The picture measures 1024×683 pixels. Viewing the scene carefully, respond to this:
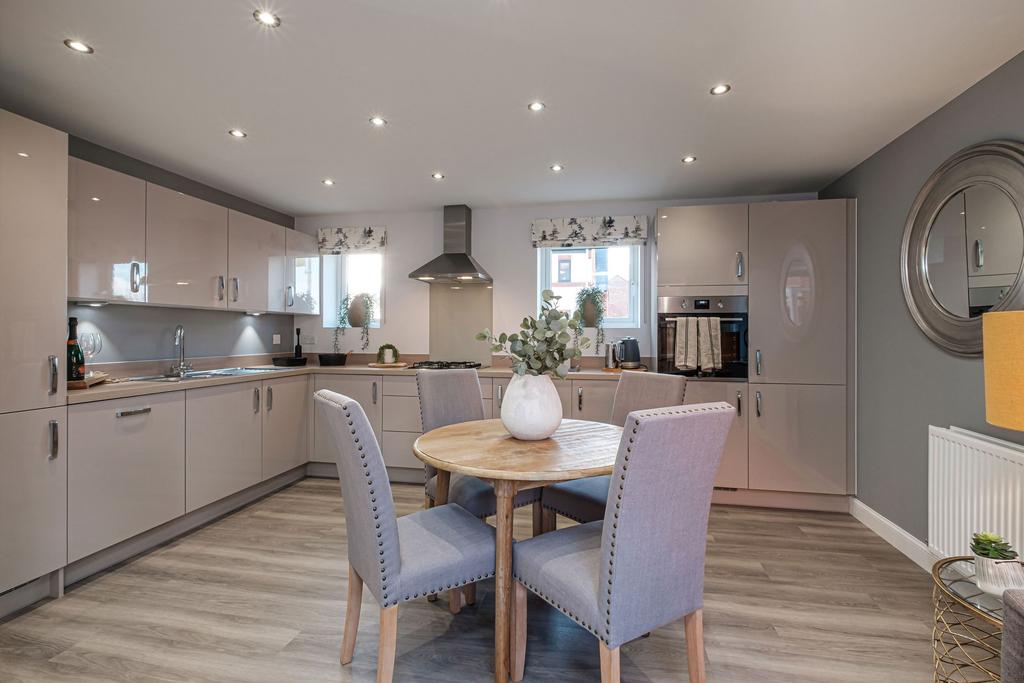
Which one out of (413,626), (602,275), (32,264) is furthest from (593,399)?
(32,264)

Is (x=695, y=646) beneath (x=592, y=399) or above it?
beneath

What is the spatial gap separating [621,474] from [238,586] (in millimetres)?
2078

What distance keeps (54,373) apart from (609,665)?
260 cm

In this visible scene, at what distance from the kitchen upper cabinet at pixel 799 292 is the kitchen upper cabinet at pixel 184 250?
385 cm

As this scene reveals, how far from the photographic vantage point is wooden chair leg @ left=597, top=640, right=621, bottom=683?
1.34m

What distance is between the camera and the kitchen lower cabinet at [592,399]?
3660mm

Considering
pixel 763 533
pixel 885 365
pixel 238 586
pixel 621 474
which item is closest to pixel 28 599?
pixel 238 586

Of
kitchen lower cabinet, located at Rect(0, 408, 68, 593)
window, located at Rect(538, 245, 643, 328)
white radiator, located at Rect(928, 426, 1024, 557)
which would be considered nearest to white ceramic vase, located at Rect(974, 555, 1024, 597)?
white radiator, located at Rect(928, 426, 1024, 557)

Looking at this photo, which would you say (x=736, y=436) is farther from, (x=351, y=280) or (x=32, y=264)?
(x=32, y=264)

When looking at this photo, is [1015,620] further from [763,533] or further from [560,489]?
[763,533]

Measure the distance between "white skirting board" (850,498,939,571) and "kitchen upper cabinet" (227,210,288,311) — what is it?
15.0 ft

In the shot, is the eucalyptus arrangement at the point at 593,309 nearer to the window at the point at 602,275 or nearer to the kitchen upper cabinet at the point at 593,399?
the window at the point at 602,275

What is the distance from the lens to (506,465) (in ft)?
5.33

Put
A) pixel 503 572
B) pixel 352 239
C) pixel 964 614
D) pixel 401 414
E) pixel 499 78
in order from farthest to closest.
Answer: pixel 352 239 < pixel 401 414 < pixel 499 78 < pixel 964 614 < pixel 503 572
